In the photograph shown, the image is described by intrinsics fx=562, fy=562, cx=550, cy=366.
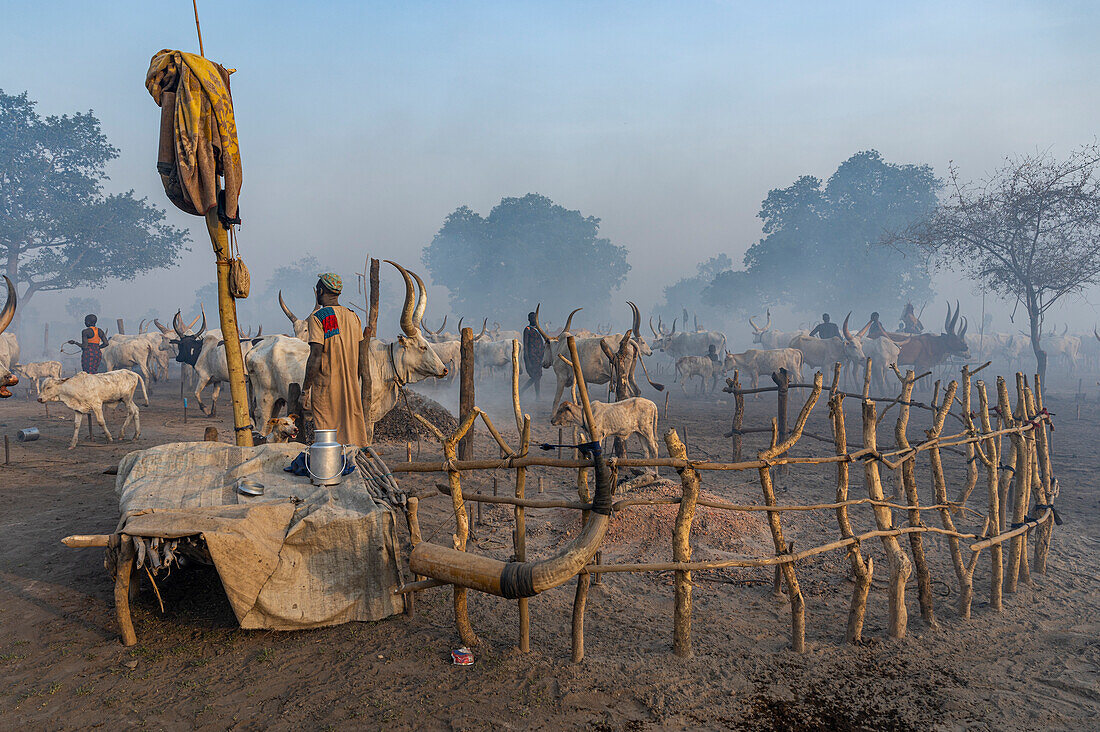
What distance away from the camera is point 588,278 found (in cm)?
6103

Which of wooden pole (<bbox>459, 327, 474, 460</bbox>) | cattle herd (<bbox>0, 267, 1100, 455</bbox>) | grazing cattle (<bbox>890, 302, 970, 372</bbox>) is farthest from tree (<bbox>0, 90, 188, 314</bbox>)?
grazing cattle (<bbox>890, 302, 970, 372</bbox>)

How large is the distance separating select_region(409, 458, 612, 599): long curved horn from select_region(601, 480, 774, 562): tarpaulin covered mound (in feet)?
8.02

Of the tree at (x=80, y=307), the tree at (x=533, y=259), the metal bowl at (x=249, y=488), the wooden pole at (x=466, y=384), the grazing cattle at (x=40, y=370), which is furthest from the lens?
the tree at (x=533, y=259)

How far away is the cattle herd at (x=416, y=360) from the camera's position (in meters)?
7.88

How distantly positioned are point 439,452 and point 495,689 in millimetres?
7339

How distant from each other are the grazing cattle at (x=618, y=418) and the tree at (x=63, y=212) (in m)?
33.6

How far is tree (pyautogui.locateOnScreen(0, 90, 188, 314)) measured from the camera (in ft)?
98.1

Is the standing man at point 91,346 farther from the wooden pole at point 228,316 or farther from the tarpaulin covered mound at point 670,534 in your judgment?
the tarpaulin covered mound at point 670,534

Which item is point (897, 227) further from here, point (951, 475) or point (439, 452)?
point (439, 452)

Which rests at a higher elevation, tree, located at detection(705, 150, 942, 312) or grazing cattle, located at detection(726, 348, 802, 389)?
tree, located at detection(705, 150, 942, 312)

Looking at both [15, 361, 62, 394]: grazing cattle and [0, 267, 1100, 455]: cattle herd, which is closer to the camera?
[0, 267, 1100, 455]: cattle herd

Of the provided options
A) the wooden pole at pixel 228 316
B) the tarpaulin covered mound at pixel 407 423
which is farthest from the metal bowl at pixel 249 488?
the tarpaulin covered mound at pixel 407 423

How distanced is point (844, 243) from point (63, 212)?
172ft

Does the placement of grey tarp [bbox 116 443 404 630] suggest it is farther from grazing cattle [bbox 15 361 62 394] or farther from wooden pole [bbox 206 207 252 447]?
grazing cattle [bbox 15 361 62 394]
